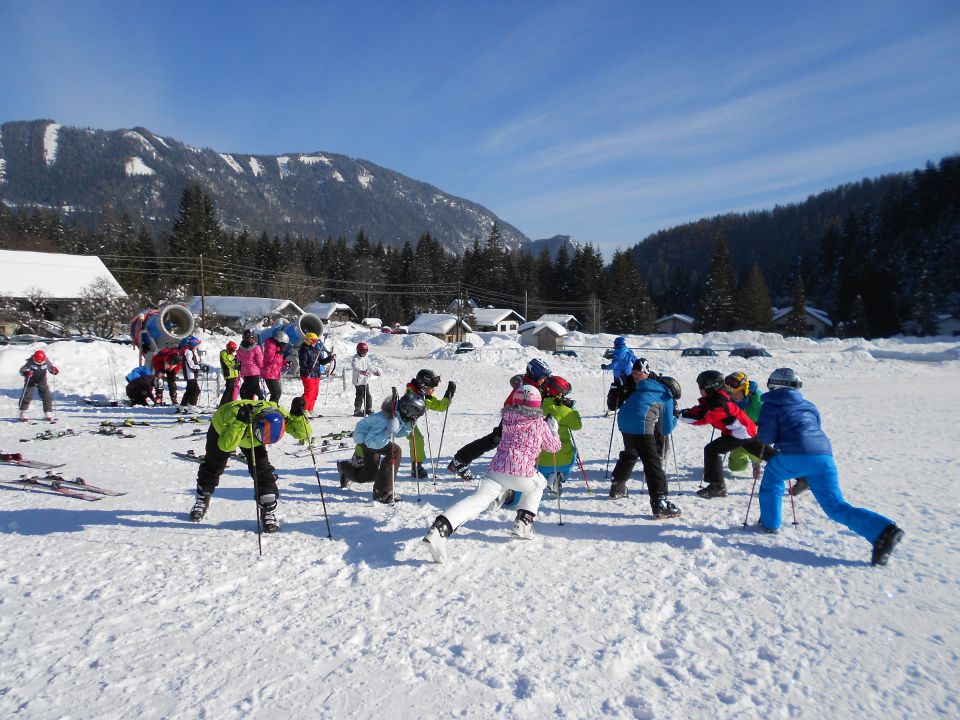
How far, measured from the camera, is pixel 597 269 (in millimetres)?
72000

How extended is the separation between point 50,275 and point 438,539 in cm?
4921

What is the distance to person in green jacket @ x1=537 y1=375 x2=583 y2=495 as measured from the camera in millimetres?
6223

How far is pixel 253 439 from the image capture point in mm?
5008

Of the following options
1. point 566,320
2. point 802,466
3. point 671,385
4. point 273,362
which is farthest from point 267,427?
point 566,320

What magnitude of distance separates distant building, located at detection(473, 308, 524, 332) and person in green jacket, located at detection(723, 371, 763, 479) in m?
58.7

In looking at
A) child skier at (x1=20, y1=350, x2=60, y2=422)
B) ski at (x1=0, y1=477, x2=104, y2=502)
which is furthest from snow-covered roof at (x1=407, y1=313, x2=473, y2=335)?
ski at (x1=0, y1=477, x2=104, y2=502)

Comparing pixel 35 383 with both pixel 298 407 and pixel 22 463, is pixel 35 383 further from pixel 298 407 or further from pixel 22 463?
pixel 298 407

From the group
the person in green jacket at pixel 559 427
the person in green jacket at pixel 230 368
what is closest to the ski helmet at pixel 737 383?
the person in green jacket at pixel 559 427

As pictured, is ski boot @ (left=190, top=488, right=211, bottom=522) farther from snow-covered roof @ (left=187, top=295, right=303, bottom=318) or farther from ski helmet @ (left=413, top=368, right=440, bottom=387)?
snow-covered roof @ (left=187, top=295, right=303, bottom=318)

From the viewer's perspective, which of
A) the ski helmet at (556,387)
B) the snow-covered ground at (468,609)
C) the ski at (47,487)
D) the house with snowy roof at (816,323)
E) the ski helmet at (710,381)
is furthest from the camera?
the house with snowy roof at (816,323)

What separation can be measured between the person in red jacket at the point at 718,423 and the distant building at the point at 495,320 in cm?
5945

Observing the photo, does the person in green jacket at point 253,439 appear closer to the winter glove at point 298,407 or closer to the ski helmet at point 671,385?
the winter glove at point 298,407

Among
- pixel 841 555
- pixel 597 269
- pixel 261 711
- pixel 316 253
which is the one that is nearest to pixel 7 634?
pixel 261 711

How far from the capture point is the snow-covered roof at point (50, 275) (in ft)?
125
